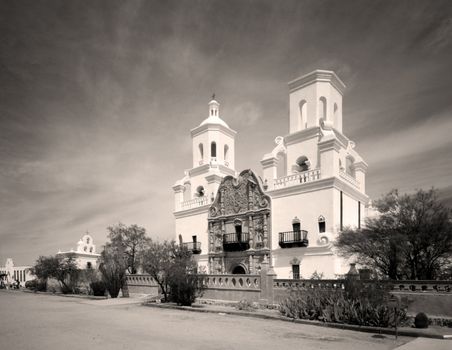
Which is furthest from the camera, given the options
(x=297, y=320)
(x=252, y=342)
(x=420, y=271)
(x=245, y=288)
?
(x=245, y=288)

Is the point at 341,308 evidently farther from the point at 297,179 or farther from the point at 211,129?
the point at 211,129

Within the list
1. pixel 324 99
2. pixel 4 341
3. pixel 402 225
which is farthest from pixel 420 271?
pixel 4 341

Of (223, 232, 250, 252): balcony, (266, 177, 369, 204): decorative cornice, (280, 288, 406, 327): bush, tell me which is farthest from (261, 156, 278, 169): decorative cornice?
(280, 288, 406, 327): bush

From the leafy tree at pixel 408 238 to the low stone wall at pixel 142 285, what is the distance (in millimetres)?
16108

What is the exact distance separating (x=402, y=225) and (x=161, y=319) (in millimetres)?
11809

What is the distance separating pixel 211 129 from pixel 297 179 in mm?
11533

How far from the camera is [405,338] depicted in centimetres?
1172

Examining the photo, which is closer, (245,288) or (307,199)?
(245,288)

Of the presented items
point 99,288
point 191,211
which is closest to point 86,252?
point 99,288

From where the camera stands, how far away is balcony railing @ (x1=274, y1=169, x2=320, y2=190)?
83.9 ft

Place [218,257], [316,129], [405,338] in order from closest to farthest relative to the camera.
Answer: [405,338] → [316,129] → [218,257]

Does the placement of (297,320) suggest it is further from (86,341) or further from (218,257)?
(218,257)

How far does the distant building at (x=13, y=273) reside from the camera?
65.1 metres

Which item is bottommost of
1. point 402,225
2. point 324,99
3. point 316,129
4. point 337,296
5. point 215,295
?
point 215,295
